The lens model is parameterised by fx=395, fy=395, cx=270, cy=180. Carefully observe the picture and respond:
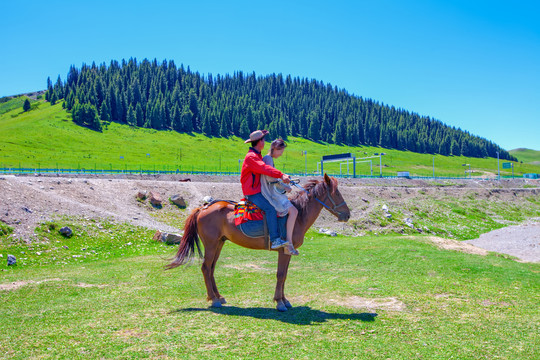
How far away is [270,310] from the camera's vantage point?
10.1m

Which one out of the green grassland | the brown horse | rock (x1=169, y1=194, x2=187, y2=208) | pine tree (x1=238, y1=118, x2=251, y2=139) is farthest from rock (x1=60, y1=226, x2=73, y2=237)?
pine tree (x1=238, y1=118, x2=251, y2=139)

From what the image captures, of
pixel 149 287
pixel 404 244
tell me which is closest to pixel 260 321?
pixel 149 287

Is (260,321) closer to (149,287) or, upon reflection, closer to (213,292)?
(213,292)

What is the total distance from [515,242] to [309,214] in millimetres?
30895

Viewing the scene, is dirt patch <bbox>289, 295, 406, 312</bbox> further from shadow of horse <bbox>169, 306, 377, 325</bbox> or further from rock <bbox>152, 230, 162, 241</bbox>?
rock <bbox>152, 230, 162, 241</bbox>

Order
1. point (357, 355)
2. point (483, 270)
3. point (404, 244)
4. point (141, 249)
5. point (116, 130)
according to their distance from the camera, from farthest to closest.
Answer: point (116, 130)
point (404, 244)
point (141, 249)
point (483, 270)
point (357, 355)

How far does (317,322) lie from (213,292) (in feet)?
10.5

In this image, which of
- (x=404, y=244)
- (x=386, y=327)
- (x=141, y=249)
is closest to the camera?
(x=386, y=327)

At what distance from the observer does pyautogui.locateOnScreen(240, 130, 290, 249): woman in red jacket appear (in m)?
9.89

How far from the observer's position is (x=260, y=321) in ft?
29.5

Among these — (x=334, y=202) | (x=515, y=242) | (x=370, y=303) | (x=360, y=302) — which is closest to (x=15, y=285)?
(x=334, y=202)

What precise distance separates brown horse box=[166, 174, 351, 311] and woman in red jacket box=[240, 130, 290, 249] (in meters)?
0.60

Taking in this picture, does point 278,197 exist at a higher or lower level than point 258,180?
lower

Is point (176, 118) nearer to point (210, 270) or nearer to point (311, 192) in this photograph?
point (210, 270)
